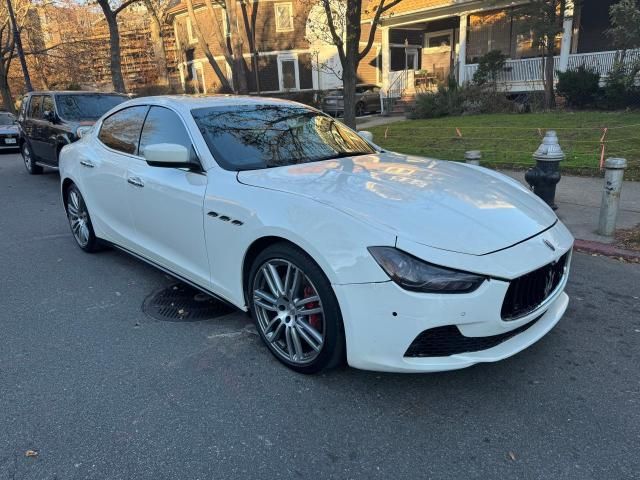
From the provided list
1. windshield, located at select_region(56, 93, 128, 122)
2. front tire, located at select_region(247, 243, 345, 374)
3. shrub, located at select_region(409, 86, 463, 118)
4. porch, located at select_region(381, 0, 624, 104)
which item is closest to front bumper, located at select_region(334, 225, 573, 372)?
front tire, located at select_region(247, 243, 345, 374)

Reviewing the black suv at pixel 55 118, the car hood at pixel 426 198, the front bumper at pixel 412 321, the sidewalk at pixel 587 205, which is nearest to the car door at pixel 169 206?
the car hood at pixel 426 198

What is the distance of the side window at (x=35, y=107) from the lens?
1076cm

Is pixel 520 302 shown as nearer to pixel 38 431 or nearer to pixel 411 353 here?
pixel 411 353

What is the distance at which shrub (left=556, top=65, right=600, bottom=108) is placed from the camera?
15086 mm

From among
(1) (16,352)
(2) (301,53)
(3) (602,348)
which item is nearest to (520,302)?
(3) (602,348)

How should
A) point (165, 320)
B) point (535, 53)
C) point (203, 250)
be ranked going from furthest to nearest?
point (535, 53)
point (165, 320)
point (203, 250)

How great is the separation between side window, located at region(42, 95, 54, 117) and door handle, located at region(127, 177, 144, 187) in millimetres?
7441

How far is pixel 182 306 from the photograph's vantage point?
4070 millimetres

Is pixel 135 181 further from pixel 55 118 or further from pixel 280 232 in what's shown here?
pixel 55 118

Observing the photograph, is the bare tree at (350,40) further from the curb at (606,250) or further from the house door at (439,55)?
the house door at (439,55)

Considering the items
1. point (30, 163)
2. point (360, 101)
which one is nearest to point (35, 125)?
point (30, 163)

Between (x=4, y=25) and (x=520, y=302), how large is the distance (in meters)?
33.5

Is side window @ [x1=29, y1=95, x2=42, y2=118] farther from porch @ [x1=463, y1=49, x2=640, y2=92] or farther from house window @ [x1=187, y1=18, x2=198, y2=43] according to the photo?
house window @ [x1=187, y1=18, x2=198, y2=43]

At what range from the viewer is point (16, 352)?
3.44 meters
